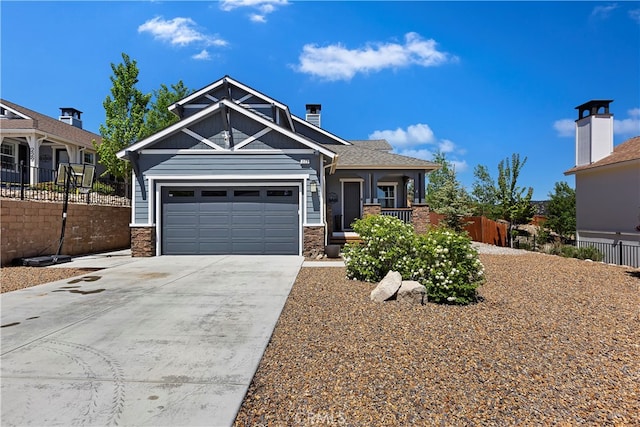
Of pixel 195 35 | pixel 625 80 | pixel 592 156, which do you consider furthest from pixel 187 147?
pixel 625 80

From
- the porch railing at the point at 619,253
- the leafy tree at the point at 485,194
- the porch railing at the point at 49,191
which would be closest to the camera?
the porch railing at the point at 49,191

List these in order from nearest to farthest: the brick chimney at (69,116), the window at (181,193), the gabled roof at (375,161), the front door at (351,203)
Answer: the window at (181,193) → the gabled roof at (375,161) → the front door at (351,203) → the brick chimney at (69,116)

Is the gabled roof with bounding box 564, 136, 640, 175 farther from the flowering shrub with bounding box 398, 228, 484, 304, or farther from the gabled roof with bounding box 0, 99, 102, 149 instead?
the gabled roof with bounding box 0, 99, 102, 149

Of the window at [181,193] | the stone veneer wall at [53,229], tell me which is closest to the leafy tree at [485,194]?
the window at [181,193]

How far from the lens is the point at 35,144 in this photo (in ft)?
61.3

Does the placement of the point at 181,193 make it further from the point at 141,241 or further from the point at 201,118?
the point at 201,118

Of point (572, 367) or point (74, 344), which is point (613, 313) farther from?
point (74, 344)

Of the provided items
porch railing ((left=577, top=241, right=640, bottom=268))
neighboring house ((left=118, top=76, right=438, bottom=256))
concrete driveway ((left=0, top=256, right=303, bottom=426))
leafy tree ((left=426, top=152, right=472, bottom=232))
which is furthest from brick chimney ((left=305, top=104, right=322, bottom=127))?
porch railing ((left=577, top=241, right=640, bottom=268))

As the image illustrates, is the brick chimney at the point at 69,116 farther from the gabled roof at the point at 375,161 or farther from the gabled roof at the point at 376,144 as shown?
the gabled roof at the point at 375,161

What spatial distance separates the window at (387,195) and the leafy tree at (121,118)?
13.5 meters

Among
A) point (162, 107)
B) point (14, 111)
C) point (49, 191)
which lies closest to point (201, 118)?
point (49, 191)

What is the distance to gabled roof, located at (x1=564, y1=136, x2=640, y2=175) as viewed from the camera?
12.1 meters

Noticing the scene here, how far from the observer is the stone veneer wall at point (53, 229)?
9016mm

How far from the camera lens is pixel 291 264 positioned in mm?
9617
